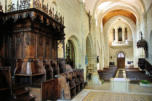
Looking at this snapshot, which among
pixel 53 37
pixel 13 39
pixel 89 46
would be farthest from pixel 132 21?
pixel 13 39

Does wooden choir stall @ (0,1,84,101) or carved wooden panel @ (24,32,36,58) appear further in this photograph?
carved wooden panel @ (24,32,36,58)

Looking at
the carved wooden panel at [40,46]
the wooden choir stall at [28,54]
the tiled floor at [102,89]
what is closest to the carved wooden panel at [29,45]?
the wooden choir stall at [28,54]

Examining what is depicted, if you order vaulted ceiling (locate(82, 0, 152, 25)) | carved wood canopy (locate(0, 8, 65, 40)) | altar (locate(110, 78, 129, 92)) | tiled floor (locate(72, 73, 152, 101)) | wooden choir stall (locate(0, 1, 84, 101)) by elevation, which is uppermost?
vaulted ceiling (locate(82, 0, 152, 25))

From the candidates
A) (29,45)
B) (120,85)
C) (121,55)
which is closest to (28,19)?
(29,45)

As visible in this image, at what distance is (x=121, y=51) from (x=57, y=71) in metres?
21.1

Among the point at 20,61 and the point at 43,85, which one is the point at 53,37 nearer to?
the point at 20,61

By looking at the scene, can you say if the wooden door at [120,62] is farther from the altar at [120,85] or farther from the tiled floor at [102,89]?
the altar at [120,85]

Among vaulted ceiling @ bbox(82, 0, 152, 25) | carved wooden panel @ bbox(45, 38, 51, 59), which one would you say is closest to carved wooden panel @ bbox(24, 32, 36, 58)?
carved wooden panel @ bbox(45, 38, 51, 59)

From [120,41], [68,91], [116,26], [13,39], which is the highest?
[116,26]

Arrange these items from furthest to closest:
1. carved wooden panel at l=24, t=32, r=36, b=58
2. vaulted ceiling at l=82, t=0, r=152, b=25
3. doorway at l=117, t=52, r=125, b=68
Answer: doorway at l=117, t=52, r=125, b=68
vaulted ceiling at l=82, t=0, r=152, b=25
carved wooden panel at l=24, t=32, r=36, b=58

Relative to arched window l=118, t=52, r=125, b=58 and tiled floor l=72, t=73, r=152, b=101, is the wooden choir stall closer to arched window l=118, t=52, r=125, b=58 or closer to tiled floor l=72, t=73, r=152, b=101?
tiled floor l=72, t=73, r=152, b=101

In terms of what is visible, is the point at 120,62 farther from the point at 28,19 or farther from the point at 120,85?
the point at 28,19

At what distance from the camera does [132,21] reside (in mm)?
21547

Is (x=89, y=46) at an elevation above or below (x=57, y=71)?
above
